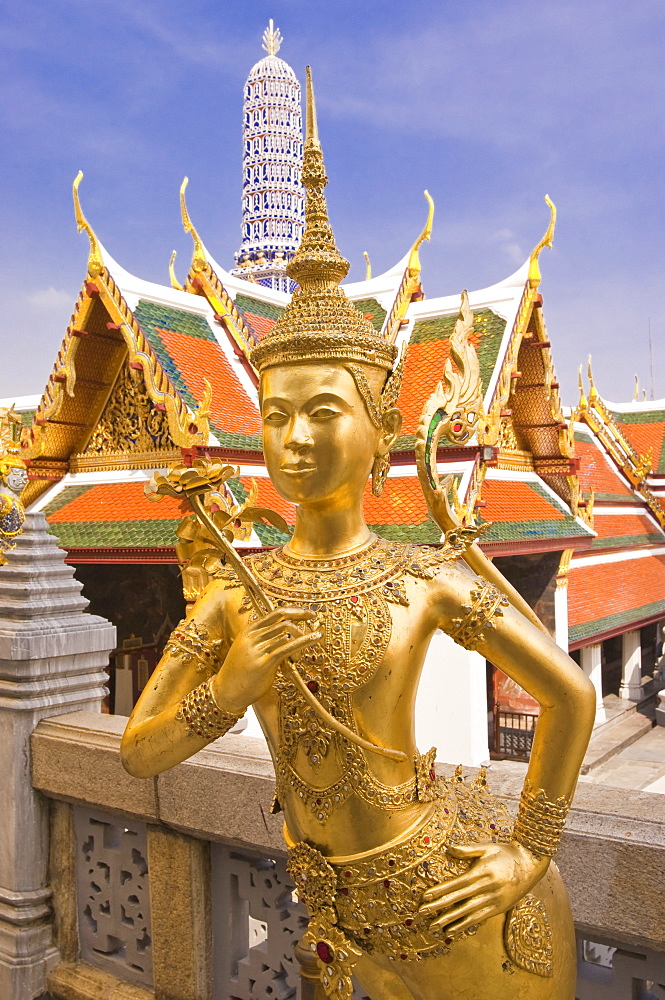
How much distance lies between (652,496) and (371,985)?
16.8 m

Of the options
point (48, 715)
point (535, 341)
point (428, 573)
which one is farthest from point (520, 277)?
point (428, 573)

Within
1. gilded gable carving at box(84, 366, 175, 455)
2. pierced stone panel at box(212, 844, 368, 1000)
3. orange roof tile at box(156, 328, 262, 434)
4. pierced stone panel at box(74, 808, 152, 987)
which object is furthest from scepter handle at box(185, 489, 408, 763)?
gilded gable carving at box(84, 366, 175, 455)

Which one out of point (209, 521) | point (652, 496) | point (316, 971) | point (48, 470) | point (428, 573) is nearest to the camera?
point (209, 521)

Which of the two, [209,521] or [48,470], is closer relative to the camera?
[209,521]

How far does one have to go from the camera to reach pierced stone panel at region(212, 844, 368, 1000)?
270cm

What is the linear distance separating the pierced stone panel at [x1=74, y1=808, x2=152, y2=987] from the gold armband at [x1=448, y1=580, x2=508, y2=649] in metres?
1.88

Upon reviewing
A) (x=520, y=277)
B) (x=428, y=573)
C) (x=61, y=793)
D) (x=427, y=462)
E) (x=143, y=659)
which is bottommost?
(x=143, y=659)

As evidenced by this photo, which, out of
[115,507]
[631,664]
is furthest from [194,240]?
[631,664]

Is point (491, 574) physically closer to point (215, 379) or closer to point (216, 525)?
point (216, 525)

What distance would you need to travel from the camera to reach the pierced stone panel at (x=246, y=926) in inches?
106

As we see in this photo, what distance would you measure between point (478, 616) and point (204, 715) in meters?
0.62

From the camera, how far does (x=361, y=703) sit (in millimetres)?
1717

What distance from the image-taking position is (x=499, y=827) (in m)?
1.85

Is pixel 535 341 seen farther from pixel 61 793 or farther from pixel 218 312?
pixel 61 793
